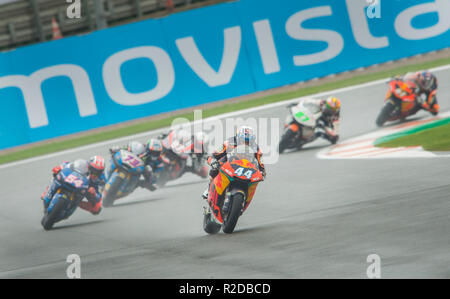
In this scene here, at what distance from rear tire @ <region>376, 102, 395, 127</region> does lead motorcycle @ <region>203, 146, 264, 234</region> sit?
7854 mm

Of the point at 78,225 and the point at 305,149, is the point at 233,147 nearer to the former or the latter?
the point at 78,225

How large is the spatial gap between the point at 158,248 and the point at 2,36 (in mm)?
21833

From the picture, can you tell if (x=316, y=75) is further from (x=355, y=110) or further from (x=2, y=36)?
(x=2, y=36)

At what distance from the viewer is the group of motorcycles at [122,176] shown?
1132 centimetres

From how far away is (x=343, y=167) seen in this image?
13328 millimetres

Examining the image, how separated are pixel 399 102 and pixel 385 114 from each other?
1.39ft

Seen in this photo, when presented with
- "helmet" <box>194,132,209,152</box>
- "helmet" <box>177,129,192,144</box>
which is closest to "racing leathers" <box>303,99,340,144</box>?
"helmet" <box>194,132,209,152</box>

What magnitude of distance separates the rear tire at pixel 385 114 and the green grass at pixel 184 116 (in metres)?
3.84

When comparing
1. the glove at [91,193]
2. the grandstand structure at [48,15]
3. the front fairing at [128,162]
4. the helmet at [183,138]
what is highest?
the grandstand structure at [48,15]

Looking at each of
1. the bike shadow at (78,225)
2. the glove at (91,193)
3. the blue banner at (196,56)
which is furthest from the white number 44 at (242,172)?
the blue banner at (196,56)

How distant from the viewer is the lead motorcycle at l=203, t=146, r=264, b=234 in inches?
362

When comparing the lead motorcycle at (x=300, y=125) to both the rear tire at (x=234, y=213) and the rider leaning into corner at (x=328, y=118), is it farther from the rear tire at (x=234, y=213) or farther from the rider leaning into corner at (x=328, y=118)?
the rear tire at (x=234, y=213)

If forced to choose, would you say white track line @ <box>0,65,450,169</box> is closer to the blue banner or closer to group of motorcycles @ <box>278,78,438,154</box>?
the blue banner
